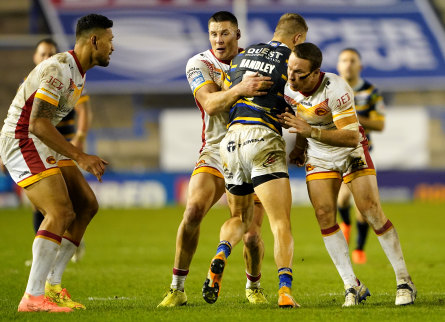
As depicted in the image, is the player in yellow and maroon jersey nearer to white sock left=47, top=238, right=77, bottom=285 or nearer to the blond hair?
the blond hair

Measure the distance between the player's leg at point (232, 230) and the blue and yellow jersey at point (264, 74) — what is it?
25.2 inches

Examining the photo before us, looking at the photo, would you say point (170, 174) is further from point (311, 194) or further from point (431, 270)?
point (311, 194)

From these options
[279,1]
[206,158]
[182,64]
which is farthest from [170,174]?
[206,158]

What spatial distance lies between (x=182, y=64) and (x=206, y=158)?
70.5 feet

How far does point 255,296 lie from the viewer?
736cm

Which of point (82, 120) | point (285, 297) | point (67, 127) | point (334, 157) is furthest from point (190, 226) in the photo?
point (82, 120)

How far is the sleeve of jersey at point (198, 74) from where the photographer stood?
7016mm

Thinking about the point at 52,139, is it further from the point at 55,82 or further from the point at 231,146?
the point at 231,146

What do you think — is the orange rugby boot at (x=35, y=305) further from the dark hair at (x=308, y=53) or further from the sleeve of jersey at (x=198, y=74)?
the dark hair at (x=308, y=53)

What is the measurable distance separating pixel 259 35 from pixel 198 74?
21.8 m

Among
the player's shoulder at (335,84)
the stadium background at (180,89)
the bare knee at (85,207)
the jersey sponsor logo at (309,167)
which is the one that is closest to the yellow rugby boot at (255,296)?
the jersey sponsor logo at (309,167)

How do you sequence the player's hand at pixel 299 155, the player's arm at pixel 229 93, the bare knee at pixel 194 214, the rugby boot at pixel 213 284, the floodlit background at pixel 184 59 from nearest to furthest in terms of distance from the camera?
the rugby boot at pixel 213 284, the player's arm at pixel 229 93, the bare knee at pixel 194 214, the player's hand at pixel 299 155, the floodlit background at pixel 184 59

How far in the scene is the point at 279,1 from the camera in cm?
2884

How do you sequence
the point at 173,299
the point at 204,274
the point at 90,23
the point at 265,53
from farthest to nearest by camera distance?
the point at 204,274, the point at 173,299, the point at 90,23, the point at 265,53
